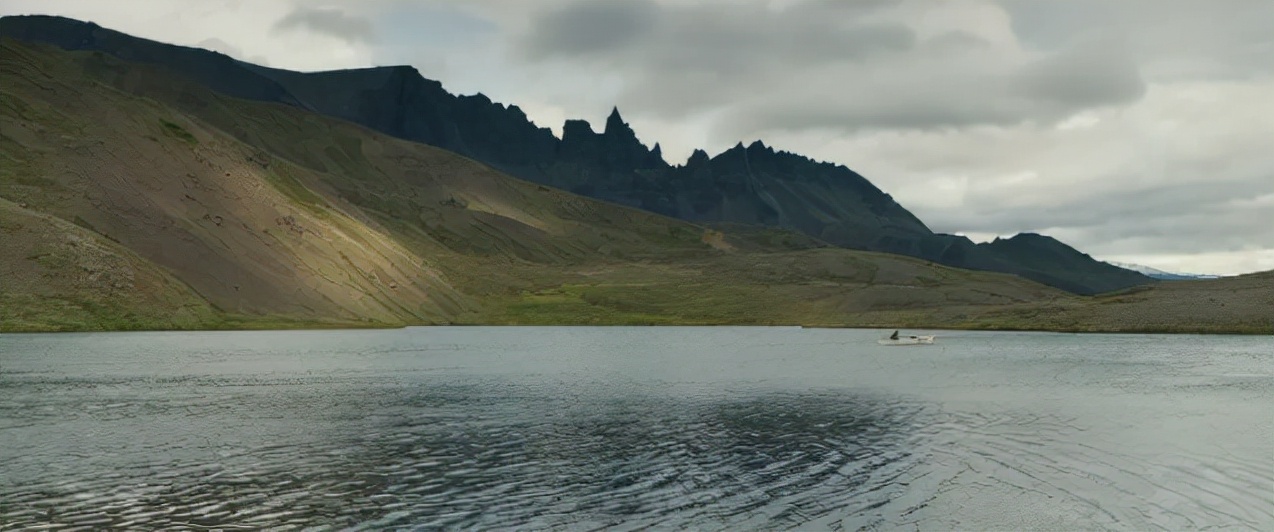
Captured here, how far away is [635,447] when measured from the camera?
5366cm

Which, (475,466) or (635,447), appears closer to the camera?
(475,466)

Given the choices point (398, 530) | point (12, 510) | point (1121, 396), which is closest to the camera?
point (398, 530)

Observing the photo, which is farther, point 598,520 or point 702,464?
point 702,464

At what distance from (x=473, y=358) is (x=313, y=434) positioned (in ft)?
265

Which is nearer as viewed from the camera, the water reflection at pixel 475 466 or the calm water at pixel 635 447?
the water reflection at pixel 475 466

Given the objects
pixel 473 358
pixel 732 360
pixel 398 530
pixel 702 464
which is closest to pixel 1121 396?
pixel 702 464

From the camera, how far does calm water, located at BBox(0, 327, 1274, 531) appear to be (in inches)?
1463

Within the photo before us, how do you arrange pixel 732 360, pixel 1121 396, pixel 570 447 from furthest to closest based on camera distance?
pixel 732 360 < pixel 1121 396 < pixel 570 447

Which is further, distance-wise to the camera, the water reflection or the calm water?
the calm water

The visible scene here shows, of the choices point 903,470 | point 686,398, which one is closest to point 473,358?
point 686,398

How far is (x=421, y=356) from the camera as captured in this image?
140 metres

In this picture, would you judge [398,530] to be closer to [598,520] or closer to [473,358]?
[598,520]

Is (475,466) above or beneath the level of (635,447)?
beneath

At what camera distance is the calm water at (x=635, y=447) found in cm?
3716
